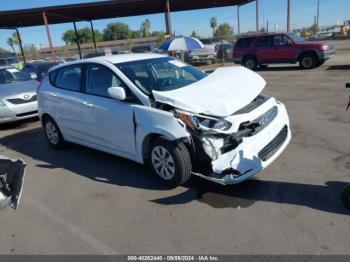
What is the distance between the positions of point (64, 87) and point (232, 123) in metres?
3.43

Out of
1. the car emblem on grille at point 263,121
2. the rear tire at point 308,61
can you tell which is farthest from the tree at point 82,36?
the car emblem on grille at point 263,121

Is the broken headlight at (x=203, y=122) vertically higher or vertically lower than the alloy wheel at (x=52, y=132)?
higher

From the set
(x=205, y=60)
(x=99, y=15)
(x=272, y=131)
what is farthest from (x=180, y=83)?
(x=99, y=15)

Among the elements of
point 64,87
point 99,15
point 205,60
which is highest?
point 99,15

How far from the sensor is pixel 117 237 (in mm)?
3453

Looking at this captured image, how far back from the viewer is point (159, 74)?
16.9ft

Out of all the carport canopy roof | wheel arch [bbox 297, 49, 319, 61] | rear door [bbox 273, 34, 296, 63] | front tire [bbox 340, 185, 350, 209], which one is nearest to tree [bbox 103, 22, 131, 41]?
the carport canopy roof

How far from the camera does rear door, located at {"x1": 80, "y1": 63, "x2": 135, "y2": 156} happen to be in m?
4.61

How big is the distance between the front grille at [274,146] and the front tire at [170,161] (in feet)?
2.99

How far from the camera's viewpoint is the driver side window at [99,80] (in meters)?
4.91

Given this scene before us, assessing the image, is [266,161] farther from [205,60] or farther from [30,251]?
[205,60]

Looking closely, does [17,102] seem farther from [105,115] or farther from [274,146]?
A: [274,146]

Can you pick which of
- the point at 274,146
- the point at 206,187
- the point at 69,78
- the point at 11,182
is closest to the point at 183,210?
the point at 206,187

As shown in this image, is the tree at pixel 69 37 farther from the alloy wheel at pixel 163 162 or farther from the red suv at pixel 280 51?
the alloy wheel at pixel 163 162
